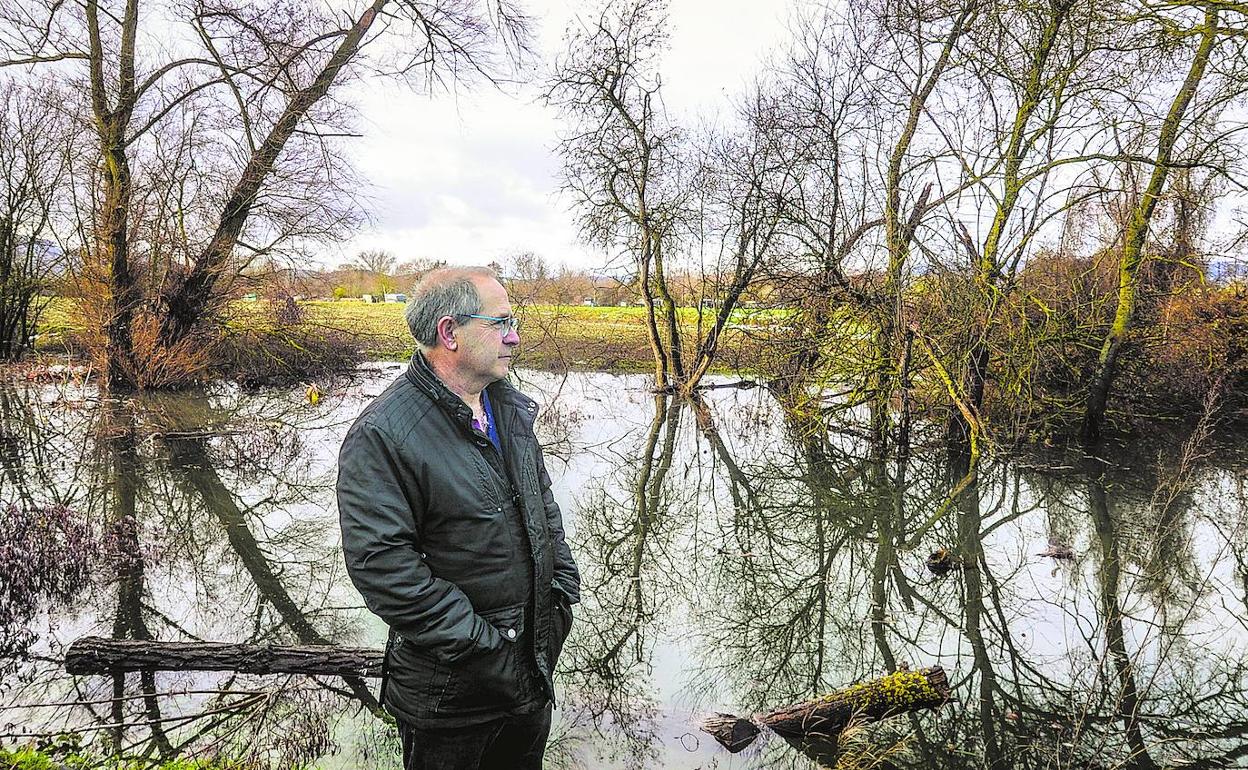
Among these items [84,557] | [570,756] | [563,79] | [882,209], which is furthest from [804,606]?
[563,79]

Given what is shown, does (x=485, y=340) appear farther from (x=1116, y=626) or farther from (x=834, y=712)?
(x=1116, y=626)

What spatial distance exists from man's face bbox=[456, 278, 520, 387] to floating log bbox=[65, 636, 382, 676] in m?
2.71

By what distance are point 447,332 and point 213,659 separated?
10.7ft

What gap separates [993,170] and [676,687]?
7.71 m

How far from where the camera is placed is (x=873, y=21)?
1231 cm

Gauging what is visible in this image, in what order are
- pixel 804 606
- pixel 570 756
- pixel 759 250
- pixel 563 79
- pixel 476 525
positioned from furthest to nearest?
pixel 563 79
pixel 759 250
pixel 804 606
pixel 570 756
pixel 476 525

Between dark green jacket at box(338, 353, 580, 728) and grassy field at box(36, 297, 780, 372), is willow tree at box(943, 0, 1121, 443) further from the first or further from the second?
dark green jacket at box(338, 353, 580, 728)

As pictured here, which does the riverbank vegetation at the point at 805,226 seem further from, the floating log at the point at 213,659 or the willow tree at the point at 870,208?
the floating log at the point at 213,659

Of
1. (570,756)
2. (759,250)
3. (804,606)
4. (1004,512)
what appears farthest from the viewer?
(759,250)

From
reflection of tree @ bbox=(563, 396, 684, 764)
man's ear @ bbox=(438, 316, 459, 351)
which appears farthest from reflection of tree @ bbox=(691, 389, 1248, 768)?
man's ear @ bbox=(438, 316, 459, 351)

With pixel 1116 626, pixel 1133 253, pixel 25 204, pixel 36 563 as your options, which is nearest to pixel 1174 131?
pixel 1133 253

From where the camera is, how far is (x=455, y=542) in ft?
7.54

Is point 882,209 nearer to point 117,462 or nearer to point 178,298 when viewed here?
point 117,462

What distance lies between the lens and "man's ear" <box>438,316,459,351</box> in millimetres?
2381
